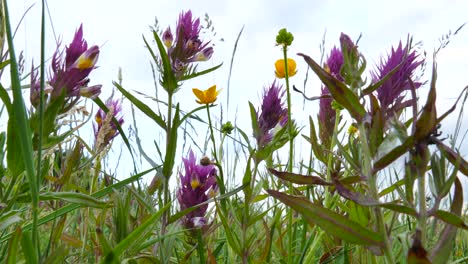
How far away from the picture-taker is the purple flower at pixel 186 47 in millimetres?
1266

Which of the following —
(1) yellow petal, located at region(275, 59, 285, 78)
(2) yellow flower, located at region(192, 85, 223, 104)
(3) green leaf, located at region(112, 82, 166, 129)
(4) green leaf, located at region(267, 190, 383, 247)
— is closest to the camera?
(4) green leaf, located at region(267, 190, 383, 247)

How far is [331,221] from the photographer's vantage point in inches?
27.7

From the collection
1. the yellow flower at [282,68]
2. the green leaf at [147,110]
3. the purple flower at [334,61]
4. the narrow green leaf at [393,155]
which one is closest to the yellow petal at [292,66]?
the yellow flower at [282,68]

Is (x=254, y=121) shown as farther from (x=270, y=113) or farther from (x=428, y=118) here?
(x=428, y=118)

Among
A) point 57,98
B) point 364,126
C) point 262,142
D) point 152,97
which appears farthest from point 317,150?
point 57,98

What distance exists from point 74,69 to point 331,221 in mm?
484

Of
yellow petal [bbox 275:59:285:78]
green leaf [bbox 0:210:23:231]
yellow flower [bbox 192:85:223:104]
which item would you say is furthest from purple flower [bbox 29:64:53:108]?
yellow petal [bbox 275:59:285:78]

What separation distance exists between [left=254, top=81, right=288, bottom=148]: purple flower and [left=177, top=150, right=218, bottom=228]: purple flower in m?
0.17

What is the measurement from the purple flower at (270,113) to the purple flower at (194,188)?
6.5 inches

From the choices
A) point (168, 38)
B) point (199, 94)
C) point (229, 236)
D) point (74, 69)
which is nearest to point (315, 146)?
point (229, 236)

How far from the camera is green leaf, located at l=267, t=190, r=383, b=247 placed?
694 mm

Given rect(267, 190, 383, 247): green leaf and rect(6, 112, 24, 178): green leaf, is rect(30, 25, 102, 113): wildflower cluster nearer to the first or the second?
rect(6, 112, 24, 178): green leaf

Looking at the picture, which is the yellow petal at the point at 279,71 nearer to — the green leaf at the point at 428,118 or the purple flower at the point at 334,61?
the purple flower at the point at 334,61

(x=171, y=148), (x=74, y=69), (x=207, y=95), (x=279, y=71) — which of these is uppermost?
(x=279, y=71)
